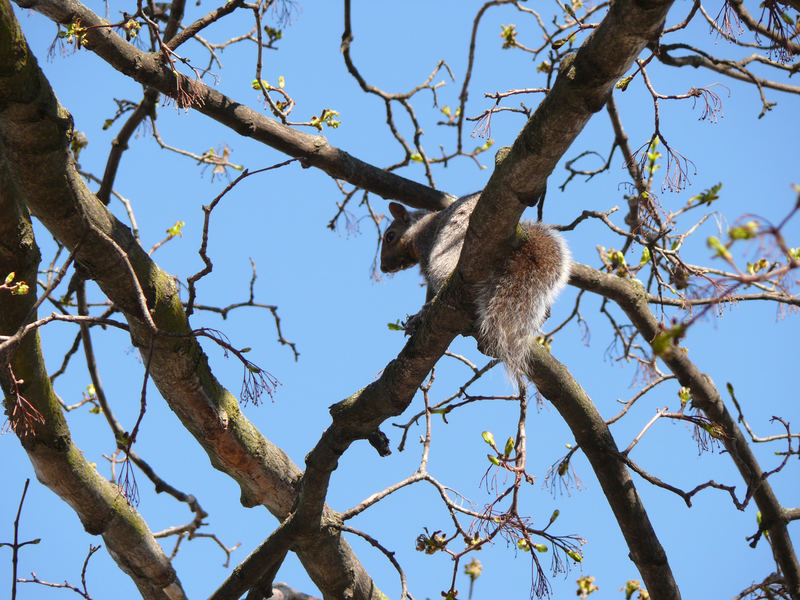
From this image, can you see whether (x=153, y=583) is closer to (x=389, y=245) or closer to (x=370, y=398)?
(x=370, y=398)

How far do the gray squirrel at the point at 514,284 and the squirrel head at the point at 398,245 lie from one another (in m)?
1.08

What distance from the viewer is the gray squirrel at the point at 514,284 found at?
2.92 metres

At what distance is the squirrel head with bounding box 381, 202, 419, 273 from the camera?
17.4 ft

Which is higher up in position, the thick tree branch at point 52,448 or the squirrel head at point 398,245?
the squirrel head at point 398,245

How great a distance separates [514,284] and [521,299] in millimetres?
78

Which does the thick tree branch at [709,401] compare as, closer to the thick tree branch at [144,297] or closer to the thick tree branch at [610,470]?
the thick tree branch at [610,470]

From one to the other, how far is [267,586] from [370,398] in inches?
37.3

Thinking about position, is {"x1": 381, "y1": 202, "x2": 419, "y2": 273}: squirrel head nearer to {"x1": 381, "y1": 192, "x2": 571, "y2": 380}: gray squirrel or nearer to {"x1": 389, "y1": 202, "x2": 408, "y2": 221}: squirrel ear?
{"x1": 389, "y1": 202, "x2": 408, "y2": 221}: squirrel ear

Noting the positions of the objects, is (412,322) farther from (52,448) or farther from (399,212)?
(399,212)

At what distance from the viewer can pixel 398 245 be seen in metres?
5.34

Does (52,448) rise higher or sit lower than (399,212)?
lower

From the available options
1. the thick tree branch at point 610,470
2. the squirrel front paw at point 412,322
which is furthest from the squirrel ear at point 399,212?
the thick tree branch at point 610,470

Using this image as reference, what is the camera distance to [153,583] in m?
3.29

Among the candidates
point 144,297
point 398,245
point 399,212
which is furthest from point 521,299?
point 399,212
